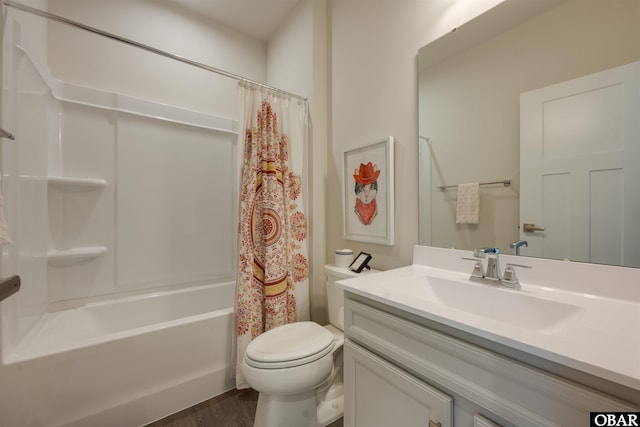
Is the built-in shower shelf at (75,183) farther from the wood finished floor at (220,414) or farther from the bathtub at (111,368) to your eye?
Answer: the wood finished floor at (220,414)

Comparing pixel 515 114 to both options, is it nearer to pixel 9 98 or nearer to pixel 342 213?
pixel 342 213

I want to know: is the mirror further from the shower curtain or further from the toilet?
the shower curtain

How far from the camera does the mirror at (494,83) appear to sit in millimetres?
817

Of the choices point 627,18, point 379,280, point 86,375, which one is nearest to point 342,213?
point 379,280

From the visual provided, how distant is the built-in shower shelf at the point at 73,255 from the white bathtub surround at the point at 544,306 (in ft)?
5.93

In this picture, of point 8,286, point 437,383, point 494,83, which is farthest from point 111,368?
point 494,83

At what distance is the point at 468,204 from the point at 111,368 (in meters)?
1.86

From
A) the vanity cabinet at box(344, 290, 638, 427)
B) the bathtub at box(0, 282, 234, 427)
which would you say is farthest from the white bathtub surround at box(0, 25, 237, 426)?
the vanity cabinet at box(344, 290, 638, 427)

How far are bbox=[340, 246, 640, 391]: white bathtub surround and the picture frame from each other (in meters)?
0.27

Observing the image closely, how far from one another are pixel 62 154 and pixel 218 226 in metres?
1.12

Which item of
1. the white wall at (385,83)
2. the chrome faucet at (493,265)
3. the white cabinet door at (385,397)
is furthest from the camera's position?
the white wall at (385,83)

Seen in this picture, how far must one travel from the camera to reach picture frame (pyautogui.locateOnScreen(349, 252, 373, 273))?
1.42 metres

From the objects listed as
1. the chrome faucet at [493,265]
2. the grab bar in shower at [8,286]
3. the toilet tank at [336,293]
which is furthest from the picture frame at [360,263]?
the grab bar in shower at [8,286]

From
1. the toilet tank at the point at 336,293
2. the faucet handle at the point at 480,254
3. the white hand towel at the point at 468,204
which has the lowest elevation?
the toilet tank at the point at 336,293
